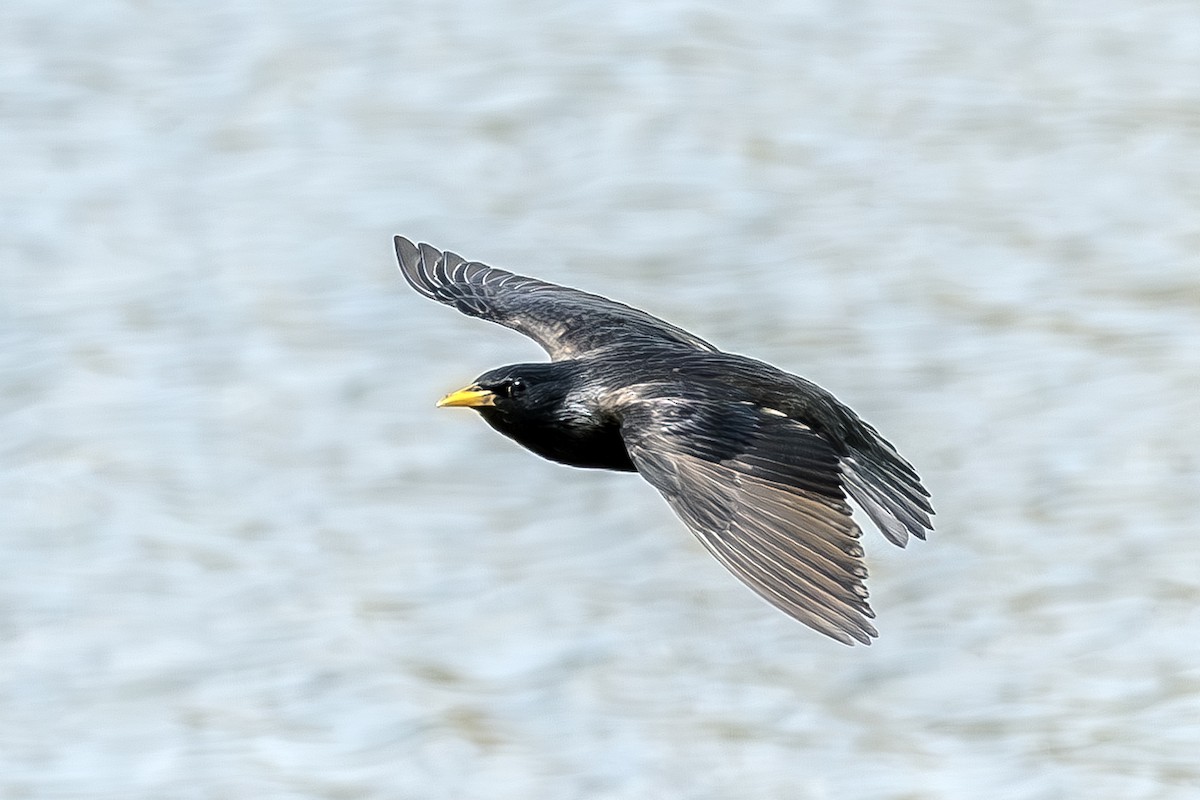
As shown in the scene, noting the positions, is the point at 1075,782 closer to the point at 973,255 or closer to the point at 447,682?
the point at 447,682

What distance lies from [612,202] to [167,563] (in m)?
4.05

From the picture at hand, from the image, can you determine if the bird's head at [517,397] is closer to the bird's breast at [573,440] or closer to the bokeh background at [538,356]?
the bird's breast at [573,440]

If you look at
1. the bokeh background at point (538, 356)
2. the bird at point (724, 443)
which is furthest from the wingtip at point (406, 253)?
the bokeh background at point (538, 356)

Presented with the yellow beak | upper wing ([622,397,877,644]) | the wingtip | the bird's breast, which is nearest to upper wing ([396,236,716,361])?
the wingtip

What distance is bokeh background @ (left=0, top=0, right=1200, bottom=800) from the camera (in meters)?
8.66

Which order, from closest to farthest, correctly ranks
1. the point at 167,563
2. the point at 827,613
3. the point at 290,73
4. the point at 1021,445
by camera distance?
the point at 827,613 → the point at 167,563 → the point at 1021,445 → the point at 290,73

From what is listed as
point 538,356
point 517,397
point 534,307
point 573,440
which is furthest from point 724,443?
point 538,356

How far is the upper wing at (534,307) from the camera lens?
762cm

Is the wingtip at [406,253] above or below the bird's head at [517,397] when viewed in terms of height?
above

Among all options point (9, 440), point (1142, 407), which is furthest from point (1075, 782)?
point (9, 440)

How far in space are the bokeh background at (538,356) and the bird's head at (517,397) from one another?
7.03 feet

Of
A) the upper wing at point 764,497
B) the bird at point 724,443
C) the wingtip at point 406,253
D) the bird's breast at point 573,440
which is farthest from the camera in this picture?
the wingtip at point 406,253

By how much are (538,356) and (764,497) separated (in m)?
5.73

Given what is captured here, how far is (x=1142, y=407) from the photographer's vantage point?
1084cm
